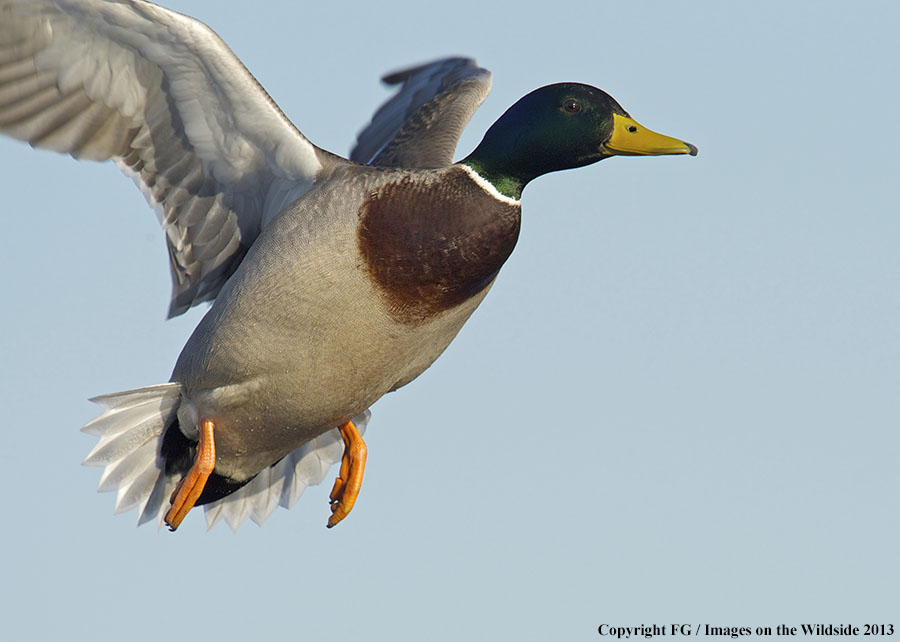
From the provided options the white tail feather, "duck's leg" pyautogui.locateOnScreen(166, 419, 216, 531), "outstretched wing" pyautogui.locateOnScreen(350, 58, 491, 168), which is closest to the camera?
"duck's leg" pyautogui.locateOnScreen(166, 419, 216, 531)

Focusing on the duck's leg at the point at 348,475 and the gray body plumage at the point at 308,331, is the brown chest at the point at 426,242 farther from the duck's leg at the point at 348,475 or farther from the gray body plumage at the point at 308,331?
the duck's leg at the point at 348,475

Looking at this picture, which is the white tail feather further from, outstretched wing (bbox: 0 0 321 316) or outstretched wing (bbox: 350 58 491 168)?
outstretched wing (bbox: 350 58 491 168)

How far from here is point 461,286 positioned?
5520 mm

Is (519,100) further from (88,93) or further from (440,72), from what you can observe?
(440,72)

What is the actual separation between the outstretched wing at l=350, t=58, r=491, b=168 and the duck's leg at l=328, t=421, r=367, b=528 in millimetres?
1439

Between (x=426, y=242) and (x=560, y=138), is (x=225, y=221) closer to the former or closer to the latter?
(x=426, y=242)

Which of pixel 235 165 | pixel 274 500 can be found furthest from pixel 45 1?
pixel 274 500

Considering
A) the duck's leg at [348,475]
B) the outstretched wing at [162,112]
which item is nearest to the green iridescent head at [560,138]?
the outstretched wing at [162,112]

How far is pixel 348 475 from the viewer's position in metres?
6.51

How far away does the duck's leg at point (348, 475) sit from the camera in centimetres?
640

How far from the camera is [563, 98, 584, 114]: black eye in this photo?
5629 mm

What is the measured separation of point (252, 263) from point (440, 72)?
3127mm

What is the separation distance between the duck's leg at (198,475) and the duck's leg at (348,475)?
27.5 inches

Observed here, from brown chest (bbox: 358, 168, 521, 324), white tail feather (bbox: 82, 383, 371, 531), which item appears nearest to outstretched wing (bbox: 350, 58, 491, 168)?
white tail feather (bbox: 82, 383, 371, 531)
